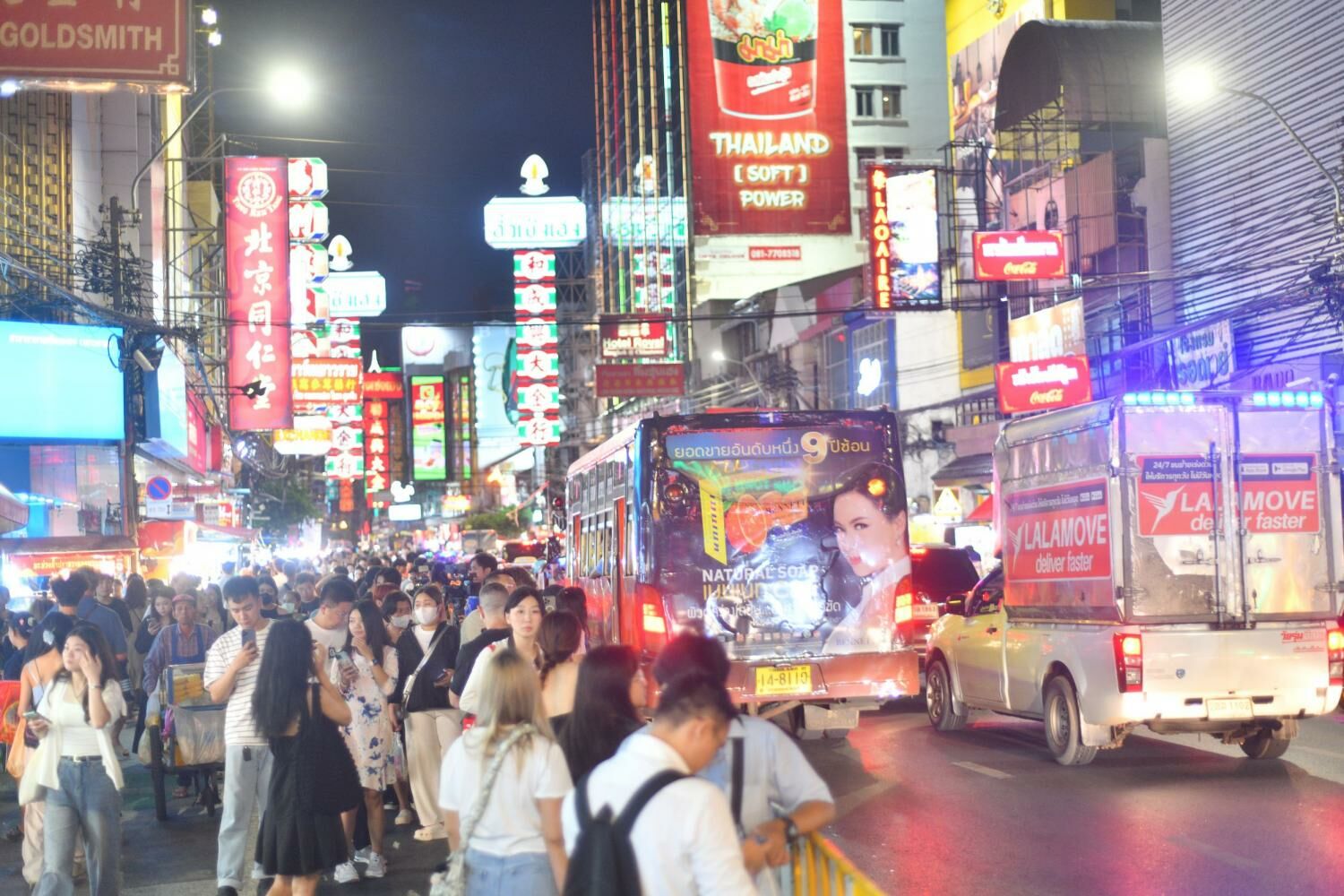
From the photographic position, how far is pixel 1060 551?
1427cm

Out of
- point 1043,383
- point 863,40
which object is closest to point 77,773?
point 1043,383

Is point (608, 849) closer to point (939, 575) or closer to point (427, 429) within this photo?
point (939, 575)

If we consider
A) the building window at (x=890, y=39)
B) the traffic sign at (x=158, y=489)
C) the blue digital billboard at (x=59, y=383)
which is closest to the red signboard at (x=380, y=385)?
the building window at (x=890, y=39)

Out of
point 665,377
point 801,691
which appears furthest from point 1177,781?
point 665,377

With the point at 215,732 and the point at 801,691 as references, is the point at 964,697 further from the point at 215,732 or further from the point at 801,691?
the point at 215,732

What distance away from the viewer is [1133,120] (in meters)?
37.6

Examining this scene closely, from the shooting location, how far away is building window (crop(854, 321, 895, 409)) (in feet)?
167

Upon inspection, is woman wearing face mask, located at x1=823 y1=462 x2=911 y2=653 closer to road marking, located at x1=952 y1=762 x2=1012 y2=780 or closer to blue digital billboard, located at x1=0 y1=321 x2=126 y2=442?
road marking, located at x1=952 y1=762 x2=1012 y2=780

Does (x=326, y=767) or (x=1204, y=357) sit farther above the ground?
(x=1204, y=357)

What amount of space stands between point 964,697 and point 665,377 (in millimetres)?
28729

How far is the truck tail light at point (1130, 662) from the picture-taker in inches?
506

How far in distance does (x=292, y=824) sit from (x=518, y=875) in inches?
113

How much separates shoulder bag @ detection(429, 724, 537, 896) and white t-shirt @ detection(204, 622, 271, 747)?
10.5 ft

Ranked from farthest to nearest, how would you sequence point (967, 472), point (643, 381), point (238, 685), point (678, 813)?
point (643, 381), point (967, 472), point (238, 685), point (678, 813)
